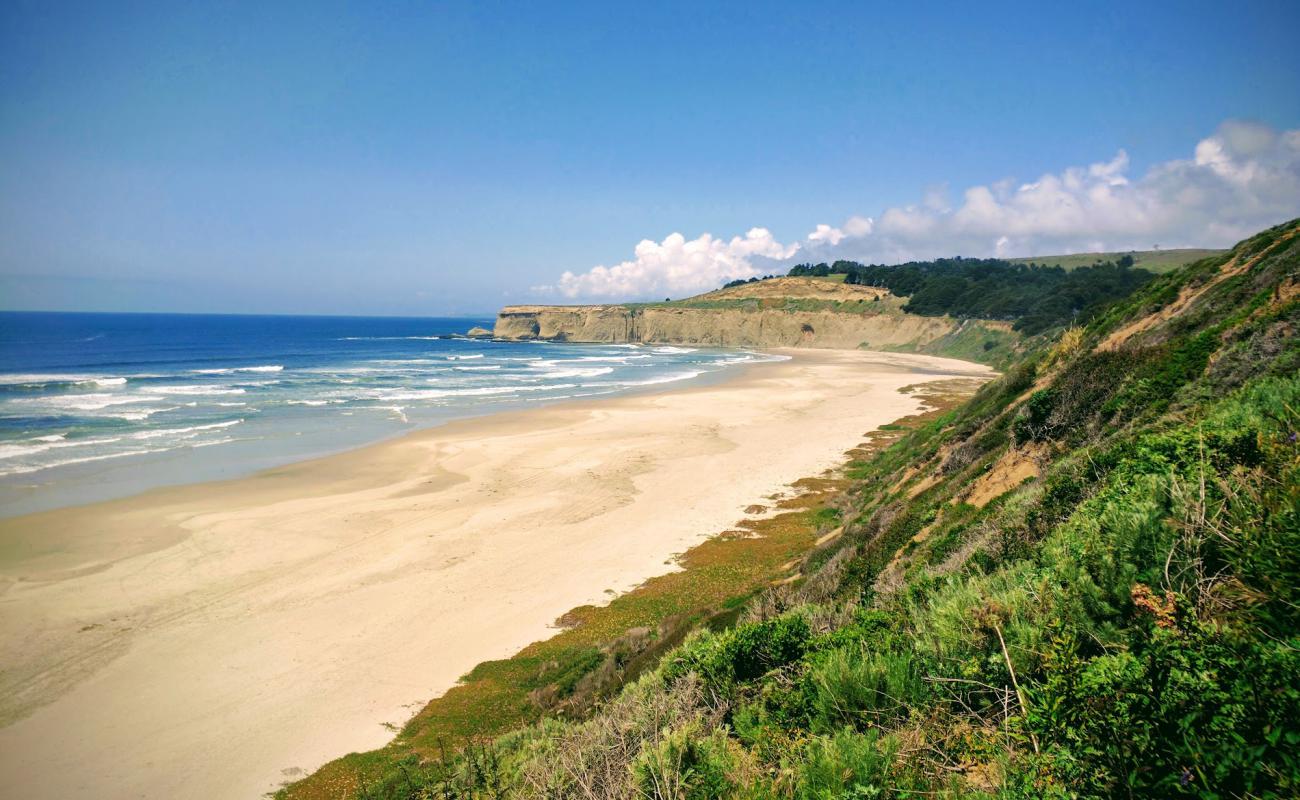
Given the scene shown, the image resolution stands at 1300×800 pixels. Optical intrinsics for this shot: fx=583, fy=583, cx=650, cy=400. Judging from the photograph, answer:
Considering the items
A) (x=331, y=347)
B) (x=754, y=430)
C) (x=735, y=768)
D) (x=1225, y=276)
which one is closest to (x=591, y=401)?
(x=754, y=430)

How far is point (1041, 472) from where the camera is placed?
9.86m

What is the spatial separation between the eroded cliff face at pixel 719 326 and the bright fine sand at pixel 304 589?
74.1 metres

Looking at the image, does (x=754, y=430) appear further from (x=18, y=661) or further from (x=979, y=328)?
(x=979, y=328)

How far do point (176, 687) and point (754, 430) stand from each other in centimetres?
2853

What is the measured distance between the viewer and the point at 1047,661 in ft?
11.6

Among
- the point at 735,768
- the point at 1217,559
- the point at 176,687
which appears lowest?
the point at 176,687

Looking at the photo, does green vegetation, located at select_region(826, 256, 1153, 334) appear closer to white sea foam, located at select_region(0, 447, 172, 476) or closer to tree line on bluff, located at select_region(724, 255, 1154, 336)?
tree line on bluff, located at select_region(724, 255, 1154, 336)

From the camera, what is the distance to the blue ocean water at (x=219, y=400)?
26.7 m

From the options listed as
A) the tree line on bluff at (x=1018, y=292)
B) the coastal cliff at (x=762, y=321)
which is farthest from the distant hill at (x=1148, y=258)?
the coastal cliff at (x=762, y=321)

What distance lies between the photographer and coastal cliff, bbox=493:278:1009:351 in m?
96.8

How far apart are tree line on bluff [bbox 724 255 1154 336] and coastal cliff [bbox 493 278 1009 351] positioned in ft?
9.44

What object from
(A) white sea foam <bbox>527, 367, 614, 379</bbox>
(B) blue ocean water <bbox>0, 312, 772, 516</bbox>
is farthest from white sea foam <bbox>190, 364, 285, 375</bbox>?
(A) white sea foam <bbox>527, 367, 614, 379</bbox>

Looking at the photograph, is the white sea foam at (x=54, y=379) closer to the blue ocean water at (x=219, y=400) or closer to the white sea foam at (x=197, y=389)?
the blue ocean water at (x=219, y=400)

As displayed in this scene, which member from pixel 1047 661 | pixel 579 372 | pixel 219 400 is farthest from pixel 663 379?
pixel 1047 661
